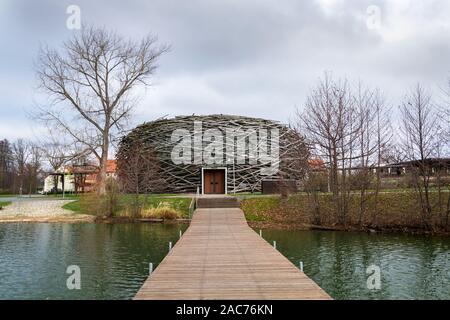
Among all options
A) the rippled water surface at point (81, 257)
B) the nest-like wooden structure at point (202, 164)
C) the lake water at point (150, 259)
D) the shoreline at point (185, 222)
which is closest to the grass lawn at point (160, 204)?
the shoreline at point (185, 222)

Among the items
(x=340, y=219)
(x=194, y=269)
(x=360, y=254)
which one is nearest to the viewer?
(x=194, y=269)

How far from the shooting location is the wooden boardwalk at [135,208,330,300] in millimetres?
6852

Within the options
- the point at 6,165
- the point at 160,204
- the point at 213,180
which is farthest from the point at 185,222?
the point at 6,165

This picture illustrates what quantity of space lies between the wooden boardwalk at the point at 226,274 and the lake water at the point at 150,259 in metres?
1.07

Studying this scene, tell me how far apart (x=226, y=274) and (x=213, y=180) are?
2420cm

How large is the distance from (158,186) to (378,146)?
16677 mm

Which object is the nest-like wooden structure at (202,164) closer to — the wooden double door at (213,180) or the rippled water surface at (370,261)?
the wooden double door at (213,180)

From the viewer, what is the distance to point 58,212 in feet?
83.3

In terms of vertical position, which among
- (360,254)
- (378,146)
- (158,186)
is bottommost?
(360,254)

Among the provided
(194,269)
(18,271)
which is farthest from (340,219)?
(18,271)

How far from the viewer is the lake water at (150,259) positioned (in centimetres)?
895

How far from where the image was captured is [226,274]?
8336 mm

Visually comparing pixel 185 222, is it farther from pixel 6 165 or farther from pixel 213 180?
pixel 6 165

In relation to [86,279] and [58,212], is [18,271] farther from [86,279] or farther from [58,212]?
[58,212]
